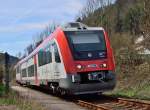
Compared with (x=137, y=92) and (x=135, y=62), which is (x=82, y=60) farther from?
(x=135, y=62)

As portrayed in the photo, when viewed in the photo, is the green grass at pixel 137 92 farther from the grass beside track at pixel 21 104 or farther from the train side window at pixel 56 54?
the grass beside track at pixel 21 104

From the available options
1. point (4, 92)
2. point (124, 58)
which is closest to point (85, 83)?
point (4, 92)

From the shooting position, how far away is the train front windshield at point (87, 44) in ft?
61.0

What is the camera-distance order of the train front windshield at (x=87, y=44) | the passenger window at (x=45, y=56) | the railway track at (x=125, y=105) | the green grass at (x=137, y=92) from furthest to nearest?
the passenger window at (x=45, y=56) → the green grass at (x=137, y=92) → the train front windshield at (x=87, y=44) → the railway track at (x=125, y=105)

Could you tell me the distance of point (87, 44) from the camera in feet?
61.9

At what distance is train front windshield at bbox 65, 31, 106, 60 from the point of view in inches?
732

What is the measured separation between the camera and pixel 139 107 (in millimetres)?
14844

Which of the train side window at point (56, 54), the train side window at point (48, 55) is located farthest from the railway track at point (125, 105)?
the train side window at point (48, 55)

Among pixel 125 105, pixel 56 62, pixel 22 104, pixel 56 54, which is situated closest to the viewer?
pixel 22 104

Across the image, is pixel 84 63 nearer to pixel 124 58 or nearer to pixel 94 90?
pixel 94 90

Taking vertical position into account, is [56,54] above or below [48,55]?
below

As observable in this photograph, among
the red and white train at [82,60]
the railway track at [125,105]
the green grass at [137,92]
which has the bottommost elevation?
the railway track at [125,105]

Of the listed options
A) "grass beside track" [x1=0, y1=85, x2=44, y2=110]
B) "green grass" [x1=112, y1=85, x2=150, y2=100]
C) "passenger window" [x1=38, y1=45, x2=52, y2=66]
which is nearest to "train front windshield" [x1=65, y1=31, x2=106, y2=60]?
"passenger window" [x1=38, y1=45, x2=52, y2=66]

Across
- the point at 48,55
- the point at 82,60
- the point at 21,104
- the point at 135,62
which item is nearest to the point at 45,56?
the point at 48,55
